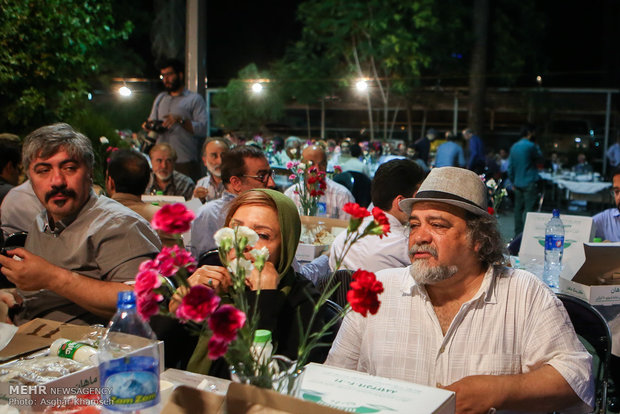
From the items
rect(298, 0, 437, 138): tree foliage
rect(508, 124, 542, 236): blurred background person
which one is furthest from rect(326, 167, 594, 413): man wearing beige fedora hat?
rect(298, 0, 437, 138): tree foliage

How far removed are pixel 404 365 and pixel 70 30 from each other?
5.92m

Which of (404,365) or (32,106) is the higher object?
Result: (32,106)

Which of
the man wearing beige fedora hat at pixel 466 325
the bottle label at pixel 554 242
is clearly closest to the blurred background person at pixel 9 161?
→ the man wearing beige fedora hat at pixel 466 325

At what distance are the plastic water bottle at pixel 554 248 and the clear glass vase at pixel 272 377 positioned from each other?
3.15 metres

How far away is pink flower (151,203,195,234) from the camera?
128 centimetres

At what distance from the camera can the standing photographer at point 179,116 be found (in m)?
7.75

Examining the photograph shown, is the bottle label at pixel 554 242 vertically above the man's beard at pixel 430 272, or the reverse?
the man's beard at pixel 430 272

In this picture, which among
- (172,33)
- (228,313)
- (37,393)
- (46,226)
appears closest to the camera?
(228,313)

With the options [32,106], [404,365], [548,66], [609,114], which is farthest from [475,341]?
[548,66]

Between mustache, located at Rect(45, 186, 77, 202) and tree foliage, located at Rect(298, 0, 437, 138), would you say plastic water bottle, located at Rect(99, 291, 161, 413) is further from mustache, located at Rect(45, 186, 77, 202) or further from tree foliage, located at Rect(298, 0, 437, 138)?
tree foliage, located at Rect(298, 0, 437, 138)

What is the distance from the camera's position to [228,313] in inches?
49.6

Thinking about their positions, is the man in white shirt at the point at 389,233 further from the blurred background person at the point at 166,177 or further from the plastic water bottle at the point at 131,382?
the blurred background person at the point at 166,177

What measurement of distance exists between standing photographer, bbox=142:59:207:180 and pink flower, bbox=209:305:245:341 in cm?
666

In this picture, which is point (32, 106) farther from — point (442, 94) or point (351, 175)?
point (442, 94)
